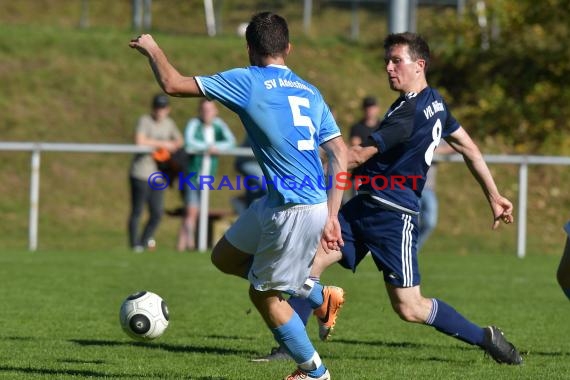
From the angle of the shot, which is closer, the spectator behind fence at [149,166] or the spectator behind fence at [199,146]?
the spectator behind fence at [149,166]

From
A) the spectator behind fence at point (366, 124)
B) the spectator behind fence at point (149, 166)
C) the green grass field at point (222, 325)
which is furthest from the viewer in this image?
the spectator behind fence at point (149, 166)

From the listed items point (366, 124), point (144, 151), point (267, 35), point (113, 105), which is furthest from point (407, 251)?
point (113, 105)

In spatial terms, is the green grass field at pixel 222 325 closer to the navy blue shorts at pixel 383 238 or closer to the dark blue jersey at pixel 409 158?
the navy blue shorts at pixel 383 238

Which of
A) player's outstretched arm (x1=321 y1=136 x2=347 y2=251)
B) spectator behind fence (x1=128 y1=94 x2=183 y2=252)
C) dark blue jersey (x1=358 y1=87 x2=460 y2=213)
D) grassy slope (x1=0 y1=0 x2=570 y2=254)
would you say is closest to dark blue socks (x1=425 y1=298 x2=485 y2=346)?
dark blue jersey (x1=358 y1=87 x2=460 y2=213)

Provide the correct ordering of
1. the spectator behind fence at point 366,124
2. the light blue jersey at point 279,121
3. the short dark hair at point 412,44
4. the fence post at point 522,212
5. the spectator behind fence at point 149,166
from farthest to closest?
the fence post at point 522,212, the spectator behind fence at point 149,166, the spectator behind fence at point 366,124, the short dark hair at point 412,44, the light blue jersey at point 279,121

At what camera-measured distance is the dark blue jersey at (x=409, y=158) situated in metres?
6.62

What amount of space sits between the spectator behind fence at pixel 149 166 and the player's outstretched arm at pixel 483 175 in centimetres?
777

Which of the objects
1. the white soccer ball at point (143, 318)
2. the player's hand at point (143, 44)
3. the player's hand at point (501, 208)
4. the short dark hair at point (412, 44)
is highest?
the short dark hair at point (412, 44)

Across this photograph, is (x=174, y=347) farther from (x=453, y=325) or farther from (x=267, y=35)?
(x=267, y=35)

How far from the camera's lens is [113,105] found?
21750 mm

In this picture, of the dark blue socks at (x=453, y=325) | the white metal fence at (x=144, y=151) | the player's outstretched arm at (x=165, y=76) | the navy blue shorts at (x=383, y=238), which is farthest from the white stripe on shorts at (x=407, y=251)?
the white metal fence at (x=144, y=151)

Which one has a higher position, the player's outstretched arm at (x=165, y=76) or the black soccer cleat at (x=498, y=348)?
the player's outstretched arm at (x=165, y=76)

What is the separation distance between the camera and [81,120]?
835 inches

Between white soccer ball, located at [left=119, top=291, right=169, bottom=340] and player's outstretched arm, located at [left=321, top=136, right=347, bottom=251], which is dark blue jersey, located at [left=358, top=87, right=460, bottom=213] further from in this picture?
white soccer ball, located at [left=119, top=291, right=169, bottom=340]
